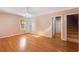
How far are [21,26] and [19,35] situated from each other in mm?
187

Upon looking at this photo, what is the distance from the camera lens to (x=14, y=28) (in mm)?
1919

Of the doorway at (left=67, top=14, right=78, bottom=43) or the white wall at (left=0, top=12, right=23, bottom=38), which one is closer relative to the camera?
the white wall at (left=0, top=12, right=23, bottom=38)

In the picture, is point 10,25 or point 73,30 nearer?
point 10,25

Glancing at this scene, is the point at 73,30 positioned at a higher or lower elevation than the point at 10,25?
lower

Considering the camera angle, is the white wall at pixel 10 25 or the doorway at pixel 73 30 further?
the doorway at pixel 73 30

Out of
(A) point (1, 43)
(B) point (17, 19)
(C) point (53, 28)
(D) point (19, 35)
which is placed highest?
(B) point (17, 19)
